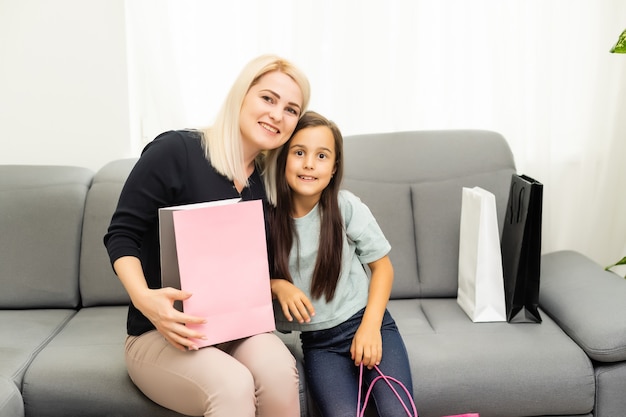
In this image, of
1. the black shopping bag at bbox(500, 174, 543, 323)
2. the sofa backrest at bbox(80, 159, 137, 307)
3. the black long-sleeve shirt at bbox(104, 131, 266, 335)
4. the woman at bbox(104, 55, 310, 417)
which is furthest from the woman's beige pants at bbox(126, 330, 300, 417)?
the black shopping bag at bbox(500, 174, 543, 323)

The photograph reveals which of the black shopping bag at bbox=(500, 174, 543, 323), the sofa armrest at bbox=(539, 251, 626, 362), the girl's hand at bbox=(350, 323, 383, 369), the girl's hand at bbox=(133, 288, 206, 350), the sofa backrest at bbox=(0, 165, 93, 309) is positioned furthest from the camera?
the sofa backrest at bbox=(0, 165, 93, 309)

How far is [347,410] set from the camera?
1449 mm

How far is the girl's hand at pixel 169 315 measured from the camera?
1.30 metres

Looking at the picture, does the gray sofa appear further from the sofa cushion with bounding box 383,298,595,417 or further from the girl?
the girl

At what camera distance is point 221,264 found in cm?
136

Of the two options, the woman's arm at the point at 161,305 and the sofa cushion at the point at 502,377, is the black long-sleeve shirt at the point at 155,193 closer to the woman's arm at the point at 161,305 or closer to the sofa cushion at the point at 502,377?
the woman's arm at the point at 161,305

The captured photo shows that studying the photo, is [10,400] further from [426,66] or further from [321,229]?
[426,66]

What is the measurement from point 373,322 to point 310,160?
1.37 feet

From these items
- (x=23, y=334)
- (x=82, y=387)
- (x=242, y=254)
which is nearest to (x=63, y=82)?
(x=23, y=334)

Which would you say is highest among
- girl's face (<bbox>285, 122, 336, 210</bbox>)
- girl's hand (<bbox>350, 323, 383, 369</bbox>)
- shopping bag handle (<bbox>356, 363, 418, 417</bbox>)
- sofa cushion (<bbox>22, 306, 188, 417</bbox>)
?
girl's face (<bbox>285, 122, 336, 210</bbox>)

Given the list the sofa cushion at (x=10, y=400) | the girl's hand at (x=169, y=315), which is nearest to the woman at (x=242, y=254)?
the girl's hand at (x=169, y=315)

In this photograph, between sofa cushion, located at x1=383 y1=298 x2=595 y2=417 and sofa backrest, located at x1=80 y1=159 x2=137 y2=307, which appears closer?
sofa cushion, located at x1=383 y1=298 x2=595 y2=417

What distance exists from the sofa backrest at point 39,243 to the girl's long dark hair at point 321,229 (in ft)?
2.60

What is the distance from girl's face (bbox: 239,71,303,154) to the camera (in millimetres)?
1509
